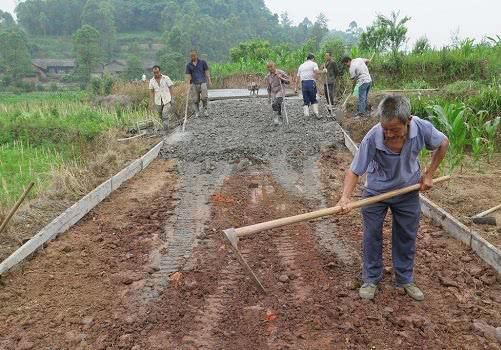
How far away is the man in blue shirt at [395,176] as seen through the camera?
11.4 feet

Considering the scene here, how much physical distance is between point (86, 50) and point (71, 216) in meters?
47.2

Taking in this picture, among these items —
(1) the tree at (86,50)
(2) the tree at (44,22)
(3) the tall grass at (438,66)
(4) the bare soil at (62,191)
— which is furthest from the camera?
(2) the tree at (44,22)

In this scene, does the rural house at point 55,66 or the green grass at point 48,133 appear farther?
the rural house at point 55,66

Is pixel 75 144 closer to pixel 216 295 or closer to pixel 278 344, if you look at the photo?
pixel 216 295

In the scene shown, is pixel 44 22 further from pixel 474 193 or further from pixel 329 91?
pixel 474 193

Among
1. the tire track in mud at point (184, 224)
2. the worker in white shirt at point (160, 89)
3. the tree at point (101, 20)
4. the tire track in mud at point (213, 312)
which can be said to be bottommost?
the tire track in mud at point (213, 312)

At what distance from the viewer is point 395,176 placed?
3.72 m

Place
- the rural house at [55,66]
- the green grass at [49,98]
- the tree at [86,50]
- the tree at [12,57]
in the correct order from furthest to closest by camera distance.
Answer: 1. the rural house at [55,66]
2. the tree at [86,50]
3. the tree at [12,57]
4. the green grass at [49,98]

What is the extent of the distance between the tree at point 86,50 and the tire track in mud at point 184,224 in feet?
148

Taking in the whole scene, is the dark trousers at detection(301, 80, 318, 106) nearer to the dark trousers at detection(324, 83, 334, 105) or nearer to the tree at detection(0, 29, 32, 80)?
the dark trousers at detection(324, 83, 334, 105)

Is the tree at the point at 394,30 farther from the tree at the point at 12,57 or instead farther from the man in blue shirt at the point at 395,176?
the tree at the point at 12,57

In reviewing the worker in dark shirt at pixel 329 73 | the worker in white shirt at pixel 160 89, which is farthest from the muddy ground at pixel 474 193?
the worker in white shirt at pixel 160 89

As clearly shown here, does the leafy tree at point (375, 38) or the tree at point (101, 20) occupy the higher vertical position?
the tree at point (101, 20)

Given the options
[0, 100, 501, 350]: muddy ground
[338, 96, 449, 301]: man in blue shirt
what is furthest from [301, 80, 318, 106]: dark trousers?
[338, 96, 449, 301]: man in blue shirt
